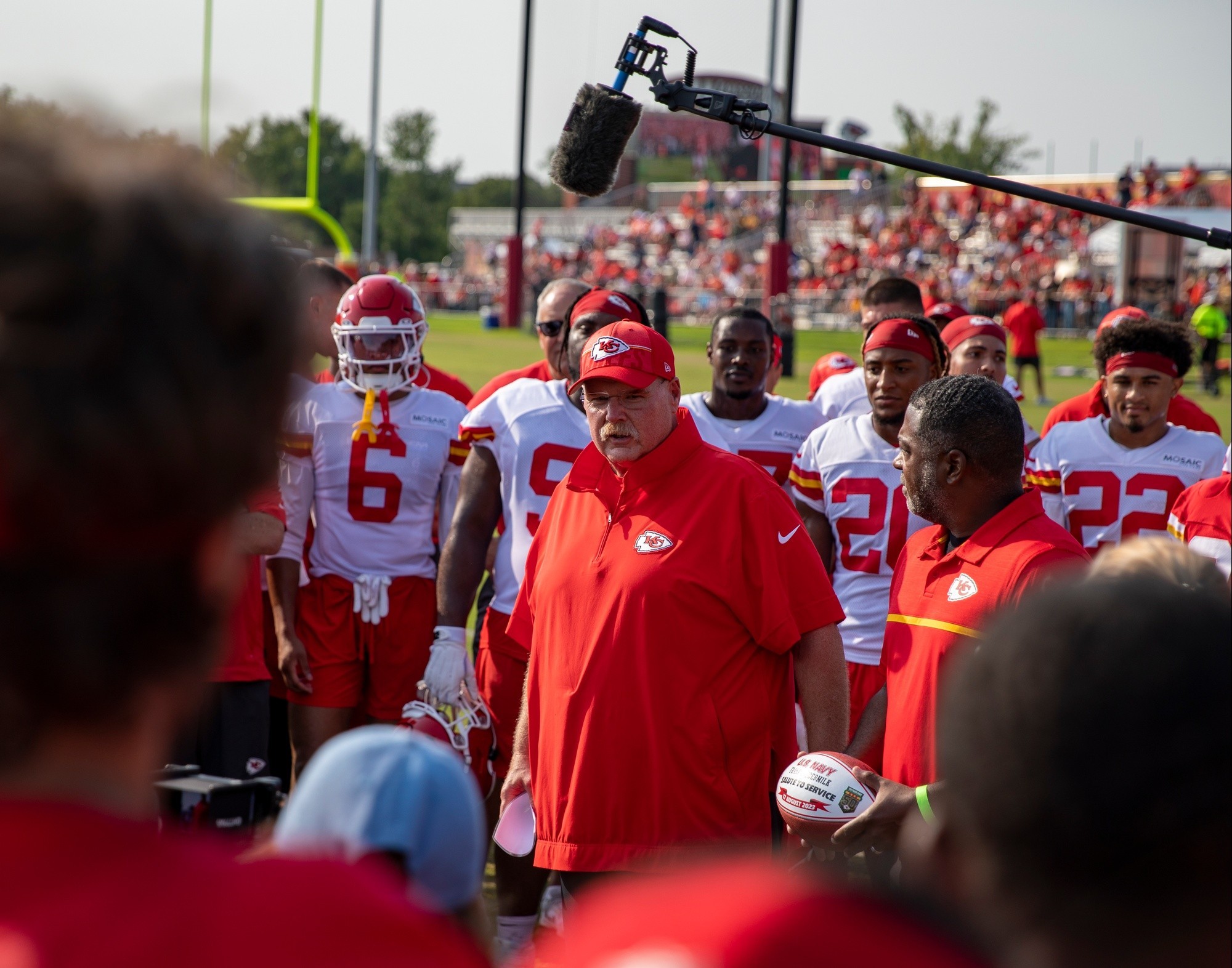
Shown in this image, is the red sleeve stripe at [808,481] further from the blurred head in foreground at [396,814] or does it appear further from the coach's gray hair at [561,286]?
the blurred head in foreground at [396,814]

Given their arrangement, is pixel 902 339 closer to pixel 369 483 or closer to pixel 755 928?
pixel 369 483

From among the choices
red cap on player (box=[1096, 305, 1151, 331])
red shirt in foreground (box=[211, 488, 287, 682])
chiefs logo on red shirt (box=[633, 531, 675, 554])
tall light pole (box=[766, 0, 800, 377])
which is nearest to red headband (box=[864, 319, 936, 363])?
red cap on player (box=[1096, 305, 1151, 331])

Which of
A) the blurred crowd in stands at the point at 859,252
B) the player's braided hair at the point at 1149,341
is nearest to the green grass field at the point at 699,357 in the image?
the blurred crowd in stands at the point at 859,252

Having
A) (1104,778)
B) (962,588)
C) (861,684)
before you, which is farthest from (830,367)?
(1104,778)

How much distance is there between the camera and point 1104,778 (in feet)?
3.09

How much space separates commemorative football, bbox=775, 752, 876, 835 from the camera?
318cm

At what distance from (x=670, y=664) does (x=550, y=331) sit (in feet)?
10.4

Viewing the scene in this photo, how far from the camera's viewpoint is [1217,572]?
5.16ft

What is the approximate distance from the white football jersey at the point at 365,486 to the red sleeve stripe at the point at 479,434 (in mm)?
277

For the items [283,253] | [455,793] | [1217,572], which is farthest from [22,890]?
[1217,572]

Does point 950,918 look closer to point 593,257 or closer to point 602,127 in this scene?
point 602,127

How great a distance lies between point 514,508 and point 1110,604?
3.97 m

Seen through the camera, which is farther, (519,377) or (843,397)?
(843,397)

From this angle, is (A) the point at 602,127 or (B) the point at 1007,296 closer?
(A) the point at 602,127
